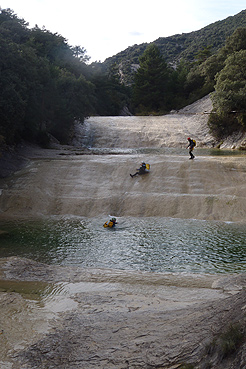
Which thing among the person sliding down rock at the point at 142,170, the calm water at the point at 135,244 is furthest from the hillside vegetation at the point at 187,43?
the calm water at the point at 135,244

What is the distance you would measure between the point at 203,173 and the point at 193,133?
18.3 metres

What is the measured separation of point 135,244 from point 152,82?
53.7 meters

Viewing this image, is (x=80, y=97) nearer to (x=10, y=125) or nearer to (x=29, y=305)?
(x=10, y=125)

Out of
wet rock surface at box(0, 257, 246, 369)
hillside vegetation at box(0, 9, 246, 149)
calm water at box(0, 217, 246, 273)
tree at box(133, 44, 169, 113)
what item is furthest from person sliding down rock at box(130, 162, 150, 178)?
tree at box(133, 44, 169, 113)

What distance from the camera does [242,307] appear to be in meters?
5.77

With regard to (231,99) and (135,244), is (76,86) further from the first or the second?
(135,244)

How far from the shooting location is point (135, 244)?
14312mm

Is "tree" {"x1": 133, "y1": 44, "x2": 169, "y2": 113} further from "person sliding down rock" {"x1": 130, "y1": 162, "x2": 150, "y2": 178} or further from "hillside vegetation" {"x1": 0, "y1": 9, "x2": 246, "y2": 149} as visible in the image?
"person sliding down rock" {"x1": 130, "y1": 162, "x2": 150, "y2": 178}

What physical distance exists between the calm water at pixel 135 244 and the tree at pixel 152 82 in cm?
4771

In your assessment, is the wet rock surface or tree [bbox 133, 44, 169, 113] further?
tree [bbox 133, 44, 169, 113]

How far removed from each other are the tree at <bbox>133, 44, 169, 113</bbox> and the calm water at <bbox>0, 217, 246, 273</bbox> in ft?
157

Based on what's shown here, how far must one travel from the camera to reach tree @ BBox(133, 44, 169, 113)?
62.6 m

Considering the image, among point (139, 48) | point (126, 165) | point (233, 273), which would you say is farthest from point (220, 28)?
point (233, 273)

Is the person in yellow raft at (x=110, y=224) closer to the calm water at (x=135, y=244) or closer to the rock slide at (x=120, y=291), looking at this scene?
the calm water at (x=135, y=244)
